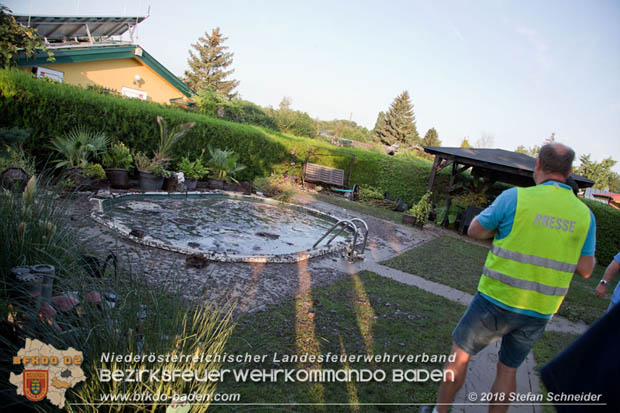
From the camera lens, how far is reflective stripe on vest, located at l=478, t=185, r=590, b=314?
207 cm

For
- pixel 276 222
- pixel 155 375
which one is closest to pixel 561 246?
pixel 155 375

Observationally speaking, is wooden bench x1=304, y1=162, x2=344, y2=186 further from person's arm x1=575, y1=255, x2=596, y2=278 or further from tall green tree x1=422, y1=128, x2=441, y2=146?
tall green tree x1=422, y1=128, x2=441, y2=146

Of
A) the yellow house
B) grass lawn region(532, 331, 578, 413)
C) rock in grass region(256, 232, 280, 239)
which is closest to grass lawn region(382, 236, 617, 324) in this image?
grass lawn region(532, 331, 578, 413)

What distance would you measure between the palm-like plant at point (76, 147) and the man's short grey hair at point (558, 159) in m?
8.00

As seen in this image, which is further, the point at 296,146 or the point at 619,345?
the point at 296,146

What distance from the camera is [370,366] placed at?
9.89 ft

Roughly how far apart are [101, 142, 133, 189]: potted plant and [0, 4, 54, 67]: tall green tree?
14.3ft

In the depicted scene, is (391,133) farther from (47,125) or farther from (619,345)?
(619,345)

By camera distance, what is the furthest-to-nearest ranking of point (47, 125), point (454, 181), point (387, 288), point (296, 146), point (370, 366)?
point (296, 146) → point (454, 181) → point (47, 125) → point (387, 288) → point (370, 366)

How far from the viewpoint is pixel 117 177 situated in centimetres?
808

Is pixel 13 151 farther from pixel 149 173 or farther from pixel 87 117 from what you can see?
pixel 149 173

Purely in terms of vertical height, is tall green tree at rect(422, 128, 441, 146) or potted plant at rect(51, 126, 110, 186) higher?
tall green tree at rect(422, 128, 441, 146)

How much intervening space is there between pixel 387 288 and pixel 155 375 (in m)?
3.94

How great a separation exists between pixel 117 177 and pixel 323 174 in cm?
941
